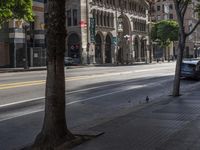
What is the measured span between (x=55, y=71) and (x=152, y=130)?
2563mm

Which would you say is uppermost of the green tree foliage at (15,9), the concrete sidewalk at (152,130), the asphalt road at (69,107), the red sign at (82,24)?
the red sign at (82,24)

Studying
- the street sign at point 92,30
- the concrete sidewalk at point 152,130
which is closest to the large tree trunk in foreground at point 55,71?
the concrete sidewalk at point 152,130

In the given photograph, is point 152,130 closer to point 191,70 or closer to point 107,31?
point 191,70

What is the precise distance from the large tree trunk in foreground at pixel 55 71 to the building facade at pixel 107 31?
62515 millimetres

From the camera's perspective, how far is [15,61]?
5619 centimetres

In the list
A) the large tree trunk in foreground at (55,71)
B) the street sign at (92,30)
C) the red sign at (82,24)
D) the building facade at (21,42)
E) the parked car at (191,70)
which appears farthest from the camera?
the street sign at (92,30)

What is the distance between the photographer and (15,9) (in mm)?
38906

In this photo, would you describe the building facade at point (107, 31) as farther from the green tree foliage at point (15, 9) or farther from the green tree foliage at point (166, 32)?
the green tree foliage at point (15, 9)

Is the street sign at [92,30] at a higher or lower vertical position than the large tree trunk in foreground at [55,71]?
higher

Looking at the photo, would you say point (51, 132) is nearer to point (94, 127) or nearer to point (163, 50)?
point (94, 127)

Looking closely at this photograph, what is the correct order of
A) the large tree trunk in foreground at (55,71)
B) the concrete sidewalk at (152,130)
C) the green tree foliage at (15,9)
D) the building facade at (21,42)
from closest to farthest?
the concrete sidewalk at (152,130), the large tree trunk in foreground at (55,71), the green tree foliage at (15,9), the building facade at (21,42)

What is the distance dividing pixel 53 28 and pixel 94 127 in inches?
112

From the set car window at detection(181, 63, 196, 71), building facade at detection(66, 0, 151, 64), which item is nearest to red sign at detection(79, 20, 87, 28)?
building facade at detection(66, 0, 151, 64)

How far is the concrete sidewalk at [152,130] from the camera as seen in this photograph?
8.19 m
